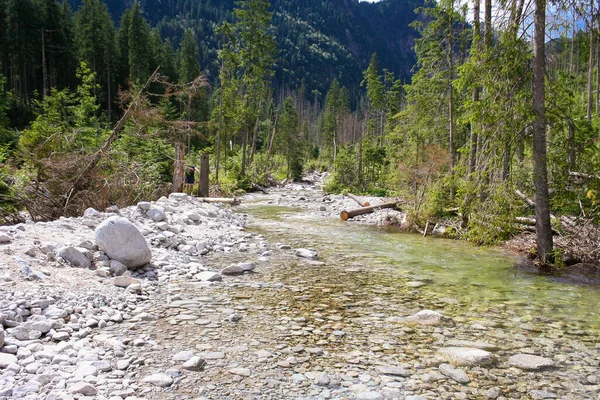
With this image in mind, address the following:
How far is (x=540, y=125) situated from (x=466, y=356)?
541 centimetres

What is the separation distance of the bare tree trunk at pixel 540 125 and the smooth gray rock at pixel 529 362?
4.51 meters

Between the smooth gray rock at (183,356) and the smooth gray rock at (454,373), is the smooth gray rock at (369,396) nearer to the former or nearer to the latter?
the smooth gray rock at (454,373)

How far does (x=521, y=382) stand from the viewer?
3326 millimetres

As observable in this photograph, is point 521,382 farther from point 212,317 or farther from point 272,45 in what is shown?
point 272,45

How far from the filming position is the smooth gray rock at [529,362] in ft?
11.8

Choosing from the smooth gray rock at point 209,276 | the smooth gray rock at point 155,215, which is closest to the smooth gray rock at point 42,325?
the smooth gray rock at point 209,276

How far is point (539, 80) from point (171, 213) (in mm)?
9148

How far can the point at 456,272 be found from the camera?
24.3 ft

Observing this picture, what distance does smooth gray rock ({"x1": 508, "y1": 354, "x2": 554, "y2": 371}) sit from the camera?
3602mm

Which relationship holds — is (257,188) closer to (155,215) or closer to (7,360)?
(155,215)

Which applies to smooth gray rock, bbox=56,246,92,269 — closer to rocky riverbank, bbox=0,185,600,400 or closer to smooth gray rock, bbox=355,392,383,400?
rocky riverbank, bbox=0,185,600,400

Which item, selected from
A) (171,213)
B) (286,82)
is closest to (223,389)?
(171,213)

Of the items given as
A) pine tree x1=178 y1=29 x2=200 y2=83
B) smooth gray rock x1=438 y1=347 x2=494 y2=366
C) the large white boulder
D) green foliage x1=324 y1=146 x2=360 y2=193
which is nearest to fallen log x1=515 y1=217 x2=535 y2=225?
smooth gray rock x1=438 y1=347 x2=494 y2=366

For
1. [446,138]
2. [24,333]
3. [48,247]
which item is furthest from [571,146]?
[446,138]
